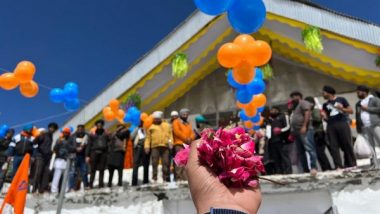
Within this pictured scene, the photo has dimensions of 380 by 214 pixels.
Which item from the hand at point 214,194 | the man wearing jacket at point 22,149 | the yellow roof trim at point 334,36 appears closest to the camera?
the hand at point 214,194

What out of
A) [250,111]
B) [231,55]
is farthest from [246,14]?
[250,111]

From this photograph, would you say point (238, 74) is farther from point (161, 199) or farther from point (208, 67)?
point (208, 67)

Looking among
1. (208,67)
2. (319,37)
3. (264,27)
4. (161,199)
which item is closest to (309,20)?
(319,37)

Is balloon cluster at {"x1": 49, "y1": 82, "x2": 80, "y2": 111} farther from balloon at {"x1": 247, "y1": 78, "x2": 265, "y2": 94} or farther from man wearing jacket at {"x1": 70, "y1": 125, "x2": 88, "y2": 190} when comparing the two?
balloon at {"x1": 247, "y1": 78, "x2": 265, "y2": 94}

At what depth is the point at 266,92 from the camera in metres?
9.94

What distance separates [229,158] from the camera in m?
1.67

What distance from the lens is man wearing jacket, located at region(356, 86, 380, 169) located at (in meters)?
5.29

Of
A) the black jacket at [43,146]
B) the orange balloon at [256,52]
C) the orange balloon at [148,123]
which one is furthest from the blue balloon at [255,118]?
the black jacket at [43,146]

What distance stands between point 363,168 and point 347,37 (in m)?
3.75

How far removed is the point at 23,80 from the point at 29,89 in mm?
216

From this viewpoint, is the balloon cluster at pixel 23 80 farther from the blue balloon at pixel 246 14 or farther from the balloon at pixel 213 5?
the blue balloon at pixel 246 14

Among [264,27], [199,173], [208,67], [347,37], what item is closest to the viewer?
[199,173]

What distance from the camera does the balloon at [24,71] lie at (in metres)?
6.21

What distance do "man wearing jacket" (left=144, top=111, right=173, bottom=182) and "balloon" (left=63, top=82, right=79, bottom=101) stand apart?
169cm
